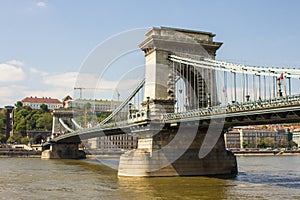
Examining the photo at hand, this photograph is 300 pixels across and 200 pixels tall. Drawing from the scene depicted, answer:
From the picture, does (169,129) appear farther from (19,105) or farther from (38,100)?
(38,100)

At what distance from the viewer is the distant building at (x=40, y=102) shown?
16038 cm

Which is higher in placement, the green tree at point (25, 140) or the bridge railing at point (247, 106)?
the bridge railing at point (247, 106)

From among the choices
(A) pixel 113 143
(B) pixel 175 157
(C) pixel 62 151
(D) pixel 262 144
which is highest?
(A) pixel 113 143

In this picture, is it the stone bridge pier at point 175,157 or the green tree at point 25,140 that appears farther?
the green tree at point 25,140

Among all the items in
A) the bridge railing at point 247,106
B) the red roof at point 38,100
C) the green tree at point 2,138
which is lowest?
the green tree at point 2,138

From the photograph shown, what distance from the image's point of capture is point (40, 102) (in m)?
163

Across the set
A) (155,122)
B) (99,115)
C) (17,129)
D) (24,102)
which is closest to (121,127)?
(155,122)

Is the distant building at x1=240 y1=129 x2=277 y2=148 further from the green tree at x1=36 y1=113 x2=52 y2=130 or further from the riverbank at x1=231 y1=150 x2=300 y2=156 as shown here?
the green tree at x1=36 y1=113 x2=52 y2=130

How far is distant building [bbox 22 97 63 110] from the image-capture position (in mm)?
160375

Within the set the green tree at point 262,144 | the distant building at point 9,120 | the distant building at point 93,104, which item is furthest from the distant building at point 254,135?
the distant building at point 9,120

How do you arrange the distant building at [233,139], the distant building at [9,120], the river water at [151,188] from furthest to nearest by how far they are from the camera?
1. the distant building at [9,120]
2. the distant building at [233,139]
3. the river water at [151,188]

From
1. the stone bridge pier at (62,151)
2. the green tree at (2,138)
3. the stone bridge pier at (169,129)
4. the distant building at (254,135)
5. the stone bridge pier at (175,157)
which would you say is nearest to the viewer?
the stone bridge pier at (175,157)

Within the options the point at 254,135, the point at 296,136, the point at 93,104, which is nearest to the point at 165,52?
the point at 93,104

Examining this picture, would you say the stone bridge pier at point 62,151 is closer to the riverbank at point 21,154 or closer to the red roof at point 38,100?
the riverbank at point 21,154
